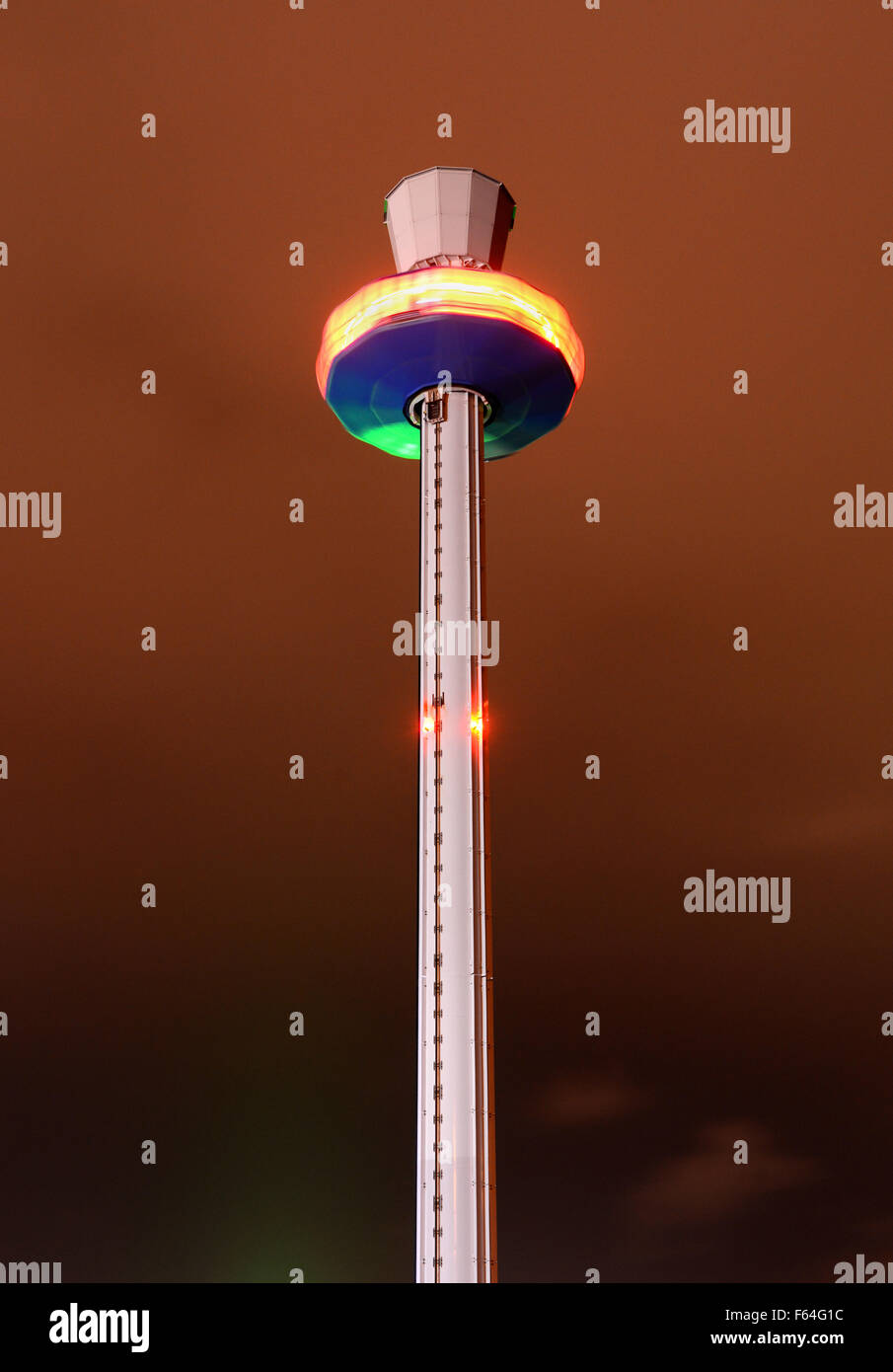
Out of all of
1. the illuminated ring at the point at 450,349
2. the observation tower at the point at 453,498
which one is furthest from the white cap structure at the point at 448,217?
the illuminated ring at the point at 450,349

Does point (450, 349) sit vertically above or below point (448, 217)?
below

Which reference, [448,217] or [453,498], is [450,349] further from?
[453,498]

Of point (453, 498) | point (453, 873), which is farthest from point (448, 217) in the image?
point (453, 873)

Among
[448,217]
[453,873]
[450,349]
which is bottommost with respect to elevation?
[453,873]

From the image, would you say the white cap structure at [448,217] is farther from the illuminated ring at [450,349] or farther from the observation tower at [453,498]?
the illuminated ring at [450,349]

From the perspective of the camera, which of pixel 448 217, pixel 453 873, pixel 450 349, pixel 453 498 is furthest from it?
pixel 448 217

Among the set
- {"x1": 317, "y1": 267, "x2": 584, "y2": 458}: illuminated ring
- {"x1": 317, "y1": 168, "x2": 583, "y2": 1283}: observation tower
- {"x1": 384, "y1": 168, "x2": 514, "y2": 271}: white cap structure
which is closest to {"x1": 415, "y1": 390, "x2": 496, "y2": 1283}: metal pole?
{"x1": 317, "y1": 168, "x2": 583, "y2": 1283}: observation tower
